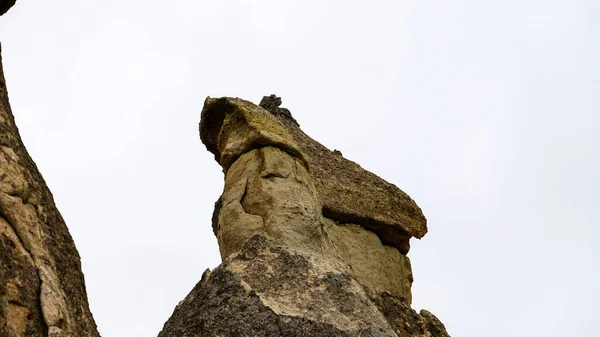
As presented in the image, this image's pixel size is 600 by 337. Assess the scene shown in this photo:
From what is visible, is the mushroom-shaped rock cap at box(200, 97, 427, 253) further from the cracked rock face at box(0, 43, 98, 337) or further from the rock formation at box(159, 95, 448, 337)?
the cracked rock face at box(0, 43, 98, 337)

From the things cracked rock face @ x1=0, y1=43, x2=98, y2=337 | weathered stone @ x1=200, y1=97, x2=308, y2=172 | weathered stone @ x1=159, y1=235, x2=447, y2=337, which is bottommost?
cracked rock face @ x1=0, y1=43, x2=98, y2=337

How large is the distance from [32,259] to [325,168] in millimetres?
3991

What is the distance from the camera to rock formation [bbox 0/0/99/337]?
3291mm

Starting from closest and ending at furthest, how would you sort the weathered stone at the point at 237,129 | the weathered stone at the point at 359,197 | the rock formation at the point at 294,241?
the rock formation at the point at 294,241 < the weathered stone at the point at 237,129 < the weathered stone at the point at 359,197

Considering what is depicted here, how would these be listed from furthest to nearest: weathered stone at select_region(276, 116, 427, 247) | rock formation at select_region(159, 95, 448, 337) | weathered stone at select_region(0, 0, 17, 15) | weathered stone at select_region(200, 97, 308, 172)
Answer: weathered stone at select_region(276, 116, 427, 247) < weathered stone at select_region(200, 97, 308, 172) < rock formation at select_region(159, 95, 448, 337) < weathered stone at select_region(0, 0, 17, 15)

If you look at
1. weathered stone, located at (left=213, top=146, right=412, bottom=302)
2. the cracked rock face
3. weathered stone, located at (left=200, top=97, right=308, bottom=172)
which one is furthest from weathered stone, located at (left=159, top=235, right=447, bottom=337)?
weathered stone, located at (left=200, top=97, right=308, bottom=172)

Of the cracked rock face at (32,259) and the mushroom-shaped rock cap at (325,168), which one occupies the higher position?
the mushroom-shaped rock cap at (325,168)

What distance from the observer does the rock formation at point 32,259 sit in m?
3.29

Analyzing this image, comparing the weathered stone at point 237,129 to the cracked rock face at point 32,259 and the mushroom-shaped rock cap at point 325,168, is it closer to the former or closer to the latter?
the mushroom-shaped rock cap at point 325,168

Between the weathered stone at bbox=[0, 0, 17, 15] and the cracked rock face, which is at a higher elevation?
the weathered stone at bbox=[0, 0, 17, 15]

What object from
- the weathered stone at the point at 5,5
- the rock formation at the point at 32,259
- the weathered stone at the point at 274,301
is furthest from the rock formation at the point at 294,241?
the weathered stone at the point at 5,5

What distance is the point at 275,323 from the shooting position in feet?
14.8

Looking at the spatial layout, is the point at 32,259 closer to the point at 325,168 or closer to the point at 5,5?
the point at 5,5

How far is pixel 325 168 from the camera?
727cm
